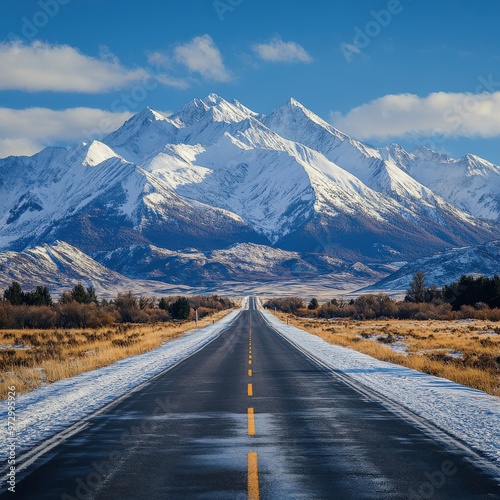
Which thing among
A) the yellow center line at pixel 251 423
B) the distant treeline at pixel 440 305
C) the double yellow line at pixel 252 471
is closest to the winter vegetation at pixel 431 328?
the distant treeline at pixel 440 305

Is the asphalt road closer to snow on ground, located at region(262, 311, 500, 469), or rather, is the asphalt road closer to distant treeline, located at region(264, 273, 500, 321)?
snow on ground, located at region(262, 311, 500, 469)

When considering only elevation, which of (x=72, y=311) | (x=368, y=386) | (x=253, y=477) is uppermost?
(x=72, y=311)

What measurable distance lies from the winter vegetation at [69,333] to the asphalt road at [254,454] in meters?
6.53

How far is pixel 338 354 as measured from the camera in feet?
110

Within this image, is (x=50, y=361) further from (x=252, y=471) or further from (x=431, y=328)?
(x=431, y=328)

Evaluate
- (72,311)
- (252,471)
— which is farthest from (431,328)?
(252,471)

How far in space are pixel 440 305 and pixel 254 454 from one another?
87.9 metres

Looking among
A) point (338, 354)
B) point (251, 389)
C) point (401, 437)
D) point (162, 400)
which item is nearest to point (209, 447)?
point (401, 437)

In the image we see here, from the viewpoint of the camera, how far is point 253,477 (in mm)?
9750

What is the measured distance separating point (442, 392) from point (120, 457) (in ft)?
33.5

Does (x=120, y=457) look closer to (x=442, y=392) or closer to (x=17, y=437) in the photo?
(x=17, y=437)
